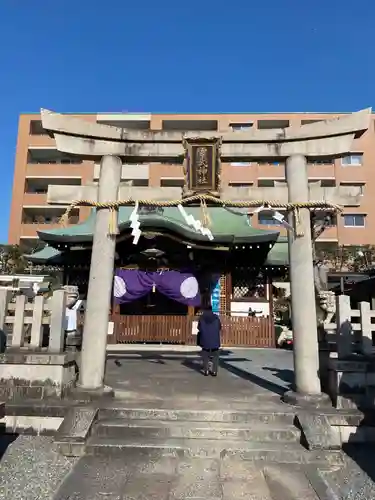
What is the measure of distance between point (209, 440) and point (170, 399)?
1324 millimetres

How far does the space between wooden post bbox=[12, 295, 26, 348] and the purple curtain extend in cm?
960

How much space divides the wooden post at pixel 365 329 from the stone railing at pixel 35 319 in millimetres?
5297

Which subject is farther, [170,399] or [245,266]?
[245,266]

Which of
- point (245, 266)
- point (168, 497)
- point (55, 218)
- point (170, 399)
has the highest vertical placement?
point (55, 218)

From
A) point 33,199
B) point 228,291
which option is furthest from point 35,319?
point 33,199

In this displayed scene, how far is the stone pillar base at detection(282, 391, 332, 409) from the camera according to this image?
239 inches

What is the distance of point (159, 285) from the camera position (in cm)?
1642

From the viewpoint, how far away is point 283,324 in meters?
20.0

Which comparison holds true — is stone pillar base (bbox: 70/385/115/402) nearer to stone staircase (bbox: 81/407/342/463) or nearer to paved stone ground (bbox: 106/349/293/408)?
paved stone ground (bbox: 106/349/293/408)

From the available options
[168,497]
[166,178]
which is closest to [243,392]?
[168,497]

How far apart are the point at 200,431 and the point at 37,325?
338cm

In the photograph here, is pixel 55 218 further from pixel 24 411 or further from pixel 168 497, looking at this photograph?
pixel 168 497

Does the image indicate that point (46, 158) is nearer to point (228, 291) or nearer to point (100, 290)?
point (228, 291)

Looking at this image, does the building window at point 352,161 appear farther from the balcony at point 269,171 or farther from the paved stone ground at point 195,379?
the paved stone ground at point 195,379
